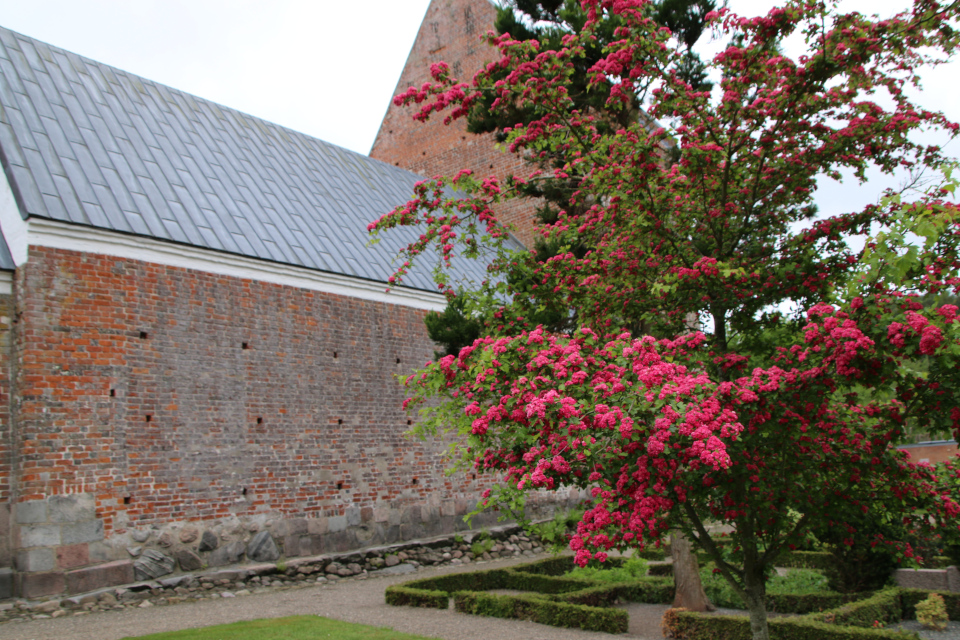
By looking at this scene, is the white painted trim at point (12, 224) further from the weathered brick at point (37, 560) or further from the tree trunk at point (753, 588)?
the tree trunk at point (753, 588)

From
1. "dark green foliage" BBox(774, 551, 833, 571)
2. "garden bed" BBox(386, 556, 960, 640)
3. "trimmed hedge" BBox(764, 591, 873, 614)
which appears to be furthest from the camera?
"dark green foliage" BBox(774, 551, 833, 571)

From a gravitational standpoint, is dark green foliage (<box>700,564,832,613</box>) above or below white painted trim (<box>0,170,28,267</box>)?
below

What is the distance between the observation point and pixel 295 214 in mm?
13328

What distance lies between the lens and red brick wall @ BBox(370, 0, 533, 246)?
21203mm

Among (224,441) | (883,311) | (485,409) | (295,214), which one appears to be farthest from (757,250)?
(295,214)

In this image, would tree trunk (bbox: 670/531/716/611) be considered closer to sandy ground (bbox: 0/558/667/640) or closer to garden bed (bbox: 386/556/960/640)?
sandy ground (bbox: 0/558/667/640)

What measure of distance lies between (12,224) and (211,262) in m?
2.56

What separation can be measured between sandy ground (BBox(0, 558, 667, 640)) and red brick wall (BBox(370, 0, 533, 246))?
1289cm

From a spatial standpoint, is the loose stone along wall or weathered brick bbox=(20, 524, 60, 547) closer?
weathered brick bbox=(20, 524, 60, 547)

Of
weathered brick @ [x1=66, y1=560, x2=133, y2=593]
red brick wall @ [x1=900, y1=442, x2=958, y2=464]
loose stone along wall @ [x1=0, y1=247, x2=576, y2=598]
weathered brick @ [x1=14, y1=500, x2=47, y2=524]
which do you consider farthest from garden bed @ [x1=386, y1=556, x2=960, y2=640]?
red brick wall @ [x1=900, y1=442, x2=958, y2=464]

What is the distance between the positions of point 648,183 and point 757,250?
102 centimetres

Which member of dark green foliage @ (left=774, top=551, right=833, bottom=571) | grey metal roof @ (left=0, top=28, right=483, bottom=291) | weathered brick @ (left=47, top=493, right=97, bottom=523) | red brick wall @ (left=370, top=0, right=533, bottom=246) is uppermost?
red brick wall @ (left=370, top=0, right=533, bottom=246)

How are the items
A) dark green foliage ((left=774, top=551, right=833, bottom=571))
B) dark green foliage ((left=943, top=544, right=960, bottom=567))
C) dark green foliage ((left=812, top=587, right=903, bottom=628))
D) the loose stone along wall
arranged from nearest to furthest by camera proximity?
dark green foliage ((left=812, top=587, right=903, bottom=628))
dark green foliage ((left=943, top=544, right=960, bottom=567))
the loose stone along wall
dark green foliage ((left=774, top=551, right=833, bottom=571))

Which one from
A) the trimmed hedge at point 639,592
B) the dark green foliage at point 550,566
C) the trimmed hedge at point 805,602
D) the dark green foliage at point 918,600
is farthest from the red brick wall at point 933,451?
the trimmed hedge at point 639,592
